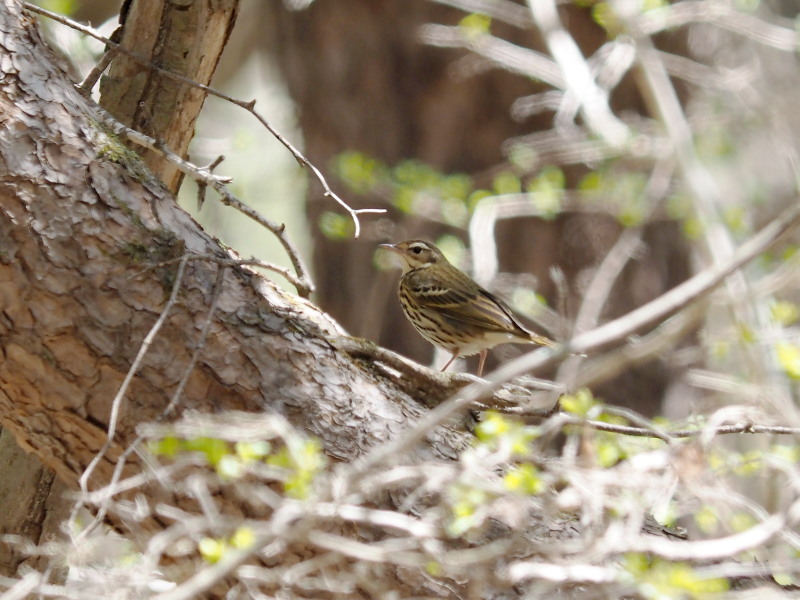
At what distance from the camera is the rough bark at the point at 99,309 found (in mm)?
2656

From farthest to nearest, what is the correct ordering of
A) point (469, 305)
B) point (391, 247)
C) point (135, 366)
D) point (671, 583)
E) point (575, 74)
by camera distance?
1. point (391, 247)
2. point (469, 305)
3. point (575, 74)
4. point (135, 366)
5. point (671, 583)

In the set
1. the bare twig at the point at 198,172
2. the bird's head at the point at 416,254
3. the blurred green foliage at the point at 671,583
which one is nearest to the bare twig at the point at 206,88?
the bare twig at the point at 198,172

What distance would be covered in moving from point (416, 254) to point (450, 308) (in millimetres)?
548

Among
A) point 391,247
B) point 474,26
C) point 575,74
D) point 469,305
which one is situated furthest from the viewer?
point 391,247

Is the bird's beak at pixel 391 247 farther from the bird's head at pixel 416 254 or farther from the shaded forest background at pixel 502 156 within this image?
the shaded forest background at pixel 502 156

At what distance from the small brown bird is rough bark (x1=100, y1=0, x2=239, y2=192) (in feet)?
7.77

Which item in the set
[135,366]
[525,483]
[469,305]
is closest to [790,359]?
[525,483]

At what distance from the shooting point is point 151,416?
2730 mm

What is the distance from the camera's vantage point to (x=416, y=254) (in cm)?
609

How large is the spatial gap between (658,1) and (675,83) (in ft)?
8.75

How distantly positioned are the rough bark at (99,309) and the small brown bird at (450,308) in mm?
2490

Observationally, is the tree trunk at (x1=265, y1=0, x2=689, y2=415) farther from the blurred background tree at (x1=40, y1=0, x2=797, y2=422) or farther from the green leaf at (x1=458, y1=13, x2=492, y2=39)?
the green leaf at (x1=458, y1=13, x2=492, y2=39)

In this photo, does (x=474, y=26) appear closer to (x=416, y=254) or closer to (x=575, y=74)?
(x=575, y=74)

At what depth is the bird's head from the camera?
6.05 meters
